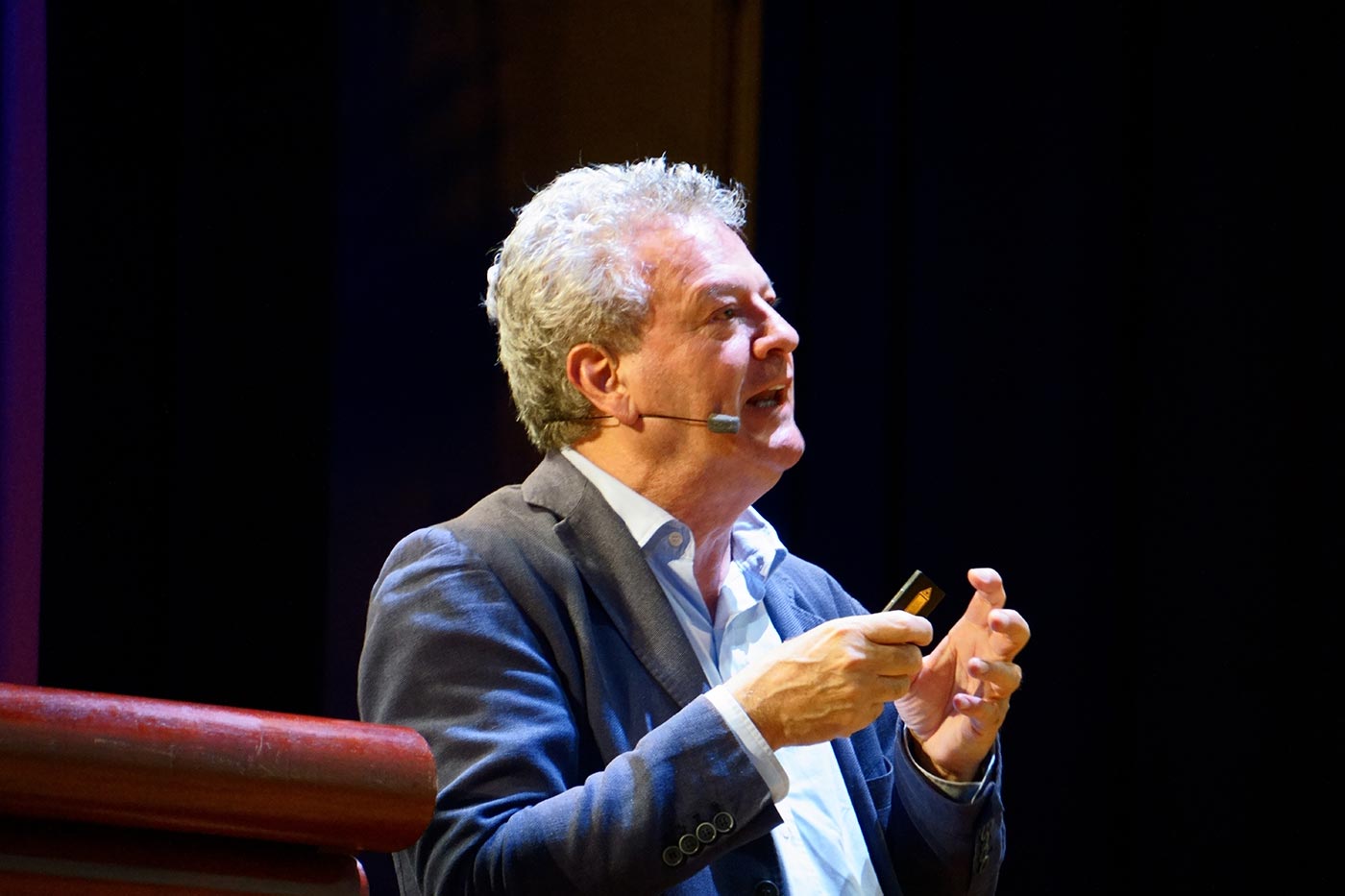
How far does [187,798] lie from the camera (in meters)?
0.64

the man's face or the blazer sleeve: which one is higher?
the man's face

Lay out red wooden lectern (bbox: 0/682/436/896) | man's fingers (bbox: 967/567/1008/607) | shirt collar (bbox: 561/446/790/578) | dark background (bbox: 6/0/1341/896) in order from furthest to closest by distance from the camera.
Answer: dark background (bbox: 6/0/1341/896) → shirt collar (bbox: 561/446/790/578) → man's fingers (bbox: 967/567/1008/607) → red wooden lectern (bbox: 0/682/436/896)

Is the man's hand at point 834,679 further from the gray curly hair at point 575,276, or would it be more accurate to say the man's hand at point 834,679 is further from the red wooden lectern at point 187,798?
the red wooden lectern at point 187,798

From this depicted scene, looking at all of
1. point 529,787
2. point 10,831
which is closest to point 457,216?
point 529,787

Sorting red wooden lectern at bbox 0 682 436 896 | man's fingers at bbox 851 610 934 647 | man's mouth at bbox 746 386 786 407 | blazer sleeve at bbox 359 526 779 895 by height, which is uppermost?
man's mouth at bbox 746 386 786 407

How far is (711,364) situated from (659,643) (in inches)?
14.4

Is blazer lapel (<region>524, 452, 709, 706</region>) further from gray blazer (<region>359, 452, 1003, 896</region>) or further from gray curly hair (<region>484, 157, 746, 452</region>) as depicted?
gray curly hair (<region>484, 157, 746, 452</region>)

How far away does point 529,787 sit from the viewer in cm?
132

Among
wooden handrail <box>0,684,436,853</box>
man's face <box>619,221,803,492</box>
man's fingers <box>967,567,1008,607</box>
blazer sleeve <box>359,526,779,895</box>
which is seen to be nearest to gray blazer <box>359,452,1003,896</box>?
blazer sleeve <box>359,526,779,895</box>

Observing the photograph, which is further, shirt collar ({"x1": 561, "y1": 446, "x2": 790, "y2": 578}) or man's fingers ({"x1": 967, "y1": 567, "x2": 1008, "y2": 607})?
shirt collar ({"x1": 561, "y1": 446, "x2": 790, "y2": 578})

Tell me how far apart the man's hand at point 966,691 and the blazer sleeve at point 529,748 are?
0.25 metres

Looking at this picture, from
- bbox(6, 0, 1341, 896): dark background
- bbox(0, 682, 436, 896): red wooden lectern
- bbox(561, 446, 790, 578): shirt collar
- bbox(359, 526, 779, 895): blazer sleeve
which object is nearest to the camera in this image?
bbox(0, 682, 436, 896): red wooden lectern

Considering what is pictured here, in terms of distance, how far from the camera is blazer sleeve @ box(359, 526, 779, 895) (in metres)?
1.25

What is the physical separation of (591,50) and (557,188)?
889 millimetres
